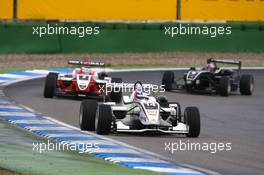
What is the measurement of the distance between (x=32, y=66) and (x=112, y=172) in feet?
66.8

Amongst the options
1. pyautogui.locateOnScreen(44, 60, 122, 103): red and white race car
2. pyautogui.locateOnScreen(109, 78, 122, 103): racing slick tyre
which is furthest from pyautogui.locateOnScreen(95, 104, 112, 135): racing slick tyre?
pyautogui.locateOnScreen(44, 60, 122, 103): red and white race car

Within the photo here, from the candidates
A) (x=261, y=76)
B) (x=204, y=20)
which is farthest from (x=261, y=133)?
(x=204, y=20)

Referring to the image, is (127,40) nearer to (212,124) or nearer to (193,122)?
(212,124)

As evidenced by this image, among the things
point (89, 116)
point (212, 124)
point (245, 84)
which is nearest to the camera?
point (89, 116)

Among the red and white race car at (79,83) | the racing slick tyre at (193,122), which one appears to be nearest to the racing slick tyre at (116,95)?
the red and white race car at (79,83)

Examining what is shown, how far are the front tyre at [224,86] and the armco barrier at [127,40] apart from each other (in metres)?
9.13

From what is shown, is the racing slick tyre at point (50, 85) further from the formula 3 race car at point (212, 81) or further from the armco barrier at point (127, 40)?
the armco barrier at point (127, 40)

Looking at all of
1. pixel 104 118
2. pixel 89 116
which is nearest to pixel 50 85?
pixel 89 116

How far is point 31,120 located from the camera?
61.6 feet

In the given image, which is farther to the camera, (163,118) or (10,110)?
(10,110)

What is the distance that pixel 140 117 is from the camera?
16859mm

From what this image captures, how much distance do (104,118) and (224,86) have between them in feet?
30.1

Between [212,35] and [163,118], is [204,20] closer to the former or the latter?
[212,35]

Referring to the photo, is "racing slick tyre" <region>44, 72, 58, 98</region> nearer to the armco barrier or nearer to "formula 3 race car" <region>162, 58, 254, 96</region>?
"formula 3 race car" <region>162, 58, 254, 96</region>
